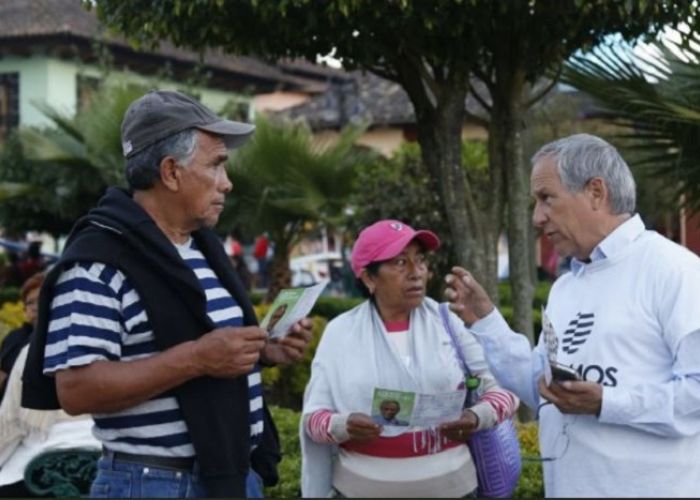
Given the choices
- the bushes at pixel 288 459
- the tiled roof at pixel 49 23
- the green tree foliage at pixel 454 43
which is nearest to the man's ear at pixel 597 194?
the bushes at pixel 288 459

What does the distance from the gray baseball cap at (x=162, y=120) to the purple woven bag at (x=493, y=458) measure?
4.85 ft

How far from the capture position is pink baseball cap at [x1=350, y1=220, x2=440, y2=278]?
4789 mm

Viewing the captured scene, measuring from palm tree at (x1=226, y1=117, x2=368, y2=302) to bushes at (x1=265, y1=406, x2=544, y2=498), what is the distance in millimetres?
7955

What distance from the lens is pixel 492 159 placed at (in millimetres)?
9023

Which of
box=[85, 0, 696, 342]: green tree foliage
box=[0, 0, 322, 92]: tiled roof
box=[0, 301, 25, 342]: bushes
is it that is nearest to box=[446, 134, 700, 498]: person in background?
box=[85, 0, 696, 342]: green tree foliage

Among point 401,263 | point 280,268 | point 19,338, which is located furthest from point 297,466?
point 280,268

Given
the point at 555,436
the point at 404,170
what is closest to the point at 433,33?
the point at 555,436

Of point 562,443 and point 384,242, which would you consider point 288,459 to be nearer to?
point 384,242

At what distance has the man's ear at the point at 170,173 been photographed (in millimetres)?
3486

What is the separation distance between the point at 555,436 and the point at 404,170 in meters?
11.6

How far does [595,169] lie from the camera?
374cm

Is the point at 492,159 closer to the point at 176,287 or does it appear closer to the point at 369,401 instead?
the point at 369,401

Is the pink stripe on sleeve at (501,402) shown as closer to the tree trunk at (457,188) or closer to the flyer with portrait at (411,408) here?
the flyer with portrait at (411,408)

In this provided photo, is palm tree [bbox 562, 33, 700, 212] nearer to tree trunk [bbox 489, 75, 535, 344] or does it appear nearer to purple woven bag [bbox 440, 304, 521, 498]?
tree trunk [bbox 489, 75, 535, 344]
